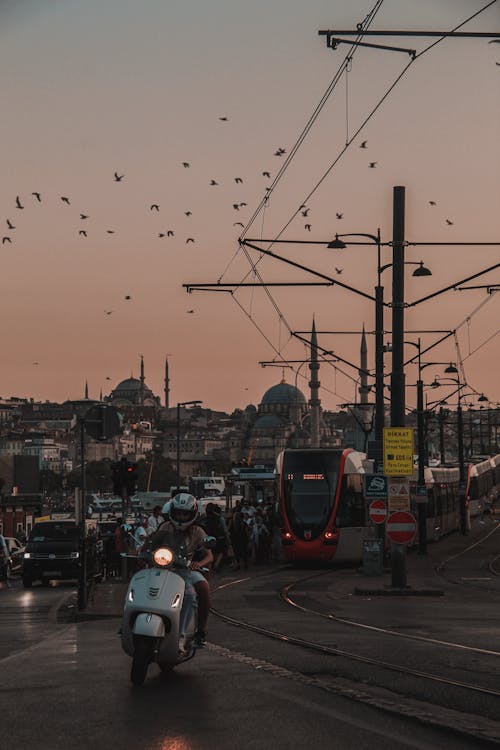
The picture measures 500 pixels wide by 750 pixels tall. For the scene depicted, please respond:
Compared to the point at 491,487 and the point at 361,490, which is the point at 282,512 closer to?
the point at 361,490

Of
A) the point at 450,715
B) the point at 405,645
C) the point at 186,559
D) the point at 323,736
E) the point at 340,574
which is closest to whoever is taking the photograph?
the point at 323,736

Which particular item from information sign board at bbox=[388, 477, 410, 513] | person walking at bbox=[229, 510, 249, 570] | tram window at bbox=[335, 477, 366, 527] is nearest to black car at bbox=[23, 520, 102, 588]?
person walking at bbox=[229, 510, 249, 570]

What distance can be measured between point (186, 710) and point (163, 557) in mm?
2110


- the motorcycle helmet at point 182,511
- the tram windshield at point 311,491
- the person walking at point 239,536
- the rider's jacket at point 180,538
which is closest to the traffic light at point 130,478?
the person walking at point 239,536

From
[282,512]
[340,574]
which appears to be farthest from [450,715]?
[282,512]

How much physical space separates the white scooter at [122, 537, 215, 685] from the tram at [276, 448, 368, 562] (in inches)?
923

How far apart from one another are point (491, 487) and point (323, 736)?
91.2m

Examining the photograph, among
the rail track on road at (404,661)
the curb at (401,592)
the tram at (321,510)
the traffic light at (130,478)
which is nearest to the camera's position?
the rail track on road at (404,661)

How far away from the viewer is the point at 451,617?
1742 cm

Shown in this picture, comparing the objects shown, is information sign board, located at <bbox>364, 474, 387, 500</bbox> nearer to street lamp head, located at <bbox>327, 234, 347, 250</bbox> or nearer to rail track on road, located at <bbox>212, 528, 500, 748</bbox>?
street lamp head, located at <bbox>327, 234, 347, 250</bbox>

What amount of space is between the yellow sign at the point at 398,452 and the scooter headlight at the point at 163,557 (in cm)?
1315

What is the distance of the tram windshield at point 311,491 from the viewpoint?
34.1 metres

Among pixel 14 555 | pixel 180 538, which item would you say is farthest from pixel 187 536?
pixel 14 555

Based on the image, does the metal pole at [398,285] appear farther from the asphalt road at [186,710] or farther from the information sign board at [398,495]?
the asphalt road at [186,710]
